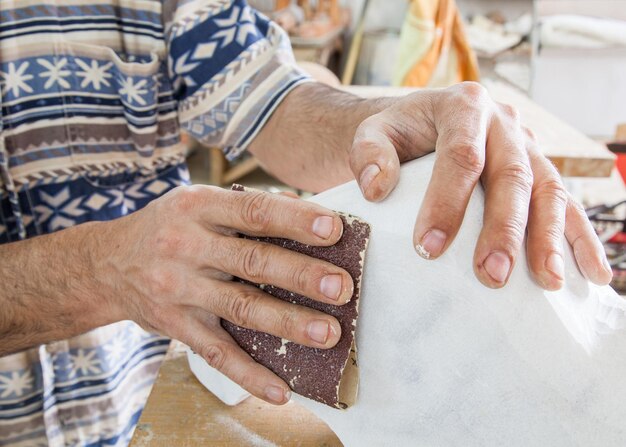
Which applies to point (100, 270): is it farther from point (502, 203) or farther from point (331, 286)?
point (502, 203)

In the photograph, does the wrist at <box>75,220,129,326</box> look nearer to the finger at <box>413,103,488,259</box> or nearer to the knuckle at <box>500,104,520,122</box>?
the finger at <box>413,103,488,259</box>

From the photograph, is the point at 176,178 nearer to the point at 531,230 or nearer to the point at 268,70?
the point at 268,70

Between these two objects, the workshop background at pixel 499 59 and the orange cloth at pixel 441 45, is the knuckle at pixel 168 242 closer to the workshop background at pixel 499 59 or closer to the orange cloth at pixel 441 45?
the workshop background at pixel 499 59

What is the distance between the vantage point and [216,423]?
67 centimetres

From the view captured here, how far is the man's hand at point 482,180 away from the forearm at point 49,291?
0.37 meters

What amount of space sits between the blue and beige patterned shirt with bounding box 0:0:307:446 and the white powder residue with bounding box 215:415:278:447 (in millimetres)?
352

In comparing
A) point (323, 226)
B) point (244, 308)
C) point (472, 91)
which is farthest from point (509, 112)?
point (244, 308)

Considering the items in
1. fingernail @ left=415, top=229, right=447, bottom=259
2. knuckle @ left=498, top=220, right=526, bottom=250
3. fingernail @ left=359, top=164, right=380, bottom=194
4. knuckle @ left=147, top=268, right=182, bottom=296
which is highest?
fingernail @ left=359, top=164, right=380, bottom=194

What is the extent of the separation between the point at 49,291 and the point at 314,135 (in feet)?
1.45

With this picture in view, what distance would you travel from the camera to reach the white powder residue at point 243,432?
636 mm

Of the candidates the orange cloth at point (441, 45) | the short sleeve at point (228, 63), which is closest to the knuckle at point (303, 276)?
the short sleeve at point (228, 63)

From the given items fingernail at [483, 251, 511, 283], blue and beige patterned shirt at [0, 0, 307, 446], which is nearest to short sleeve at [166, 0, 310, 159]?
blue and beige patterned shirt at [0, 0, 307, 446]

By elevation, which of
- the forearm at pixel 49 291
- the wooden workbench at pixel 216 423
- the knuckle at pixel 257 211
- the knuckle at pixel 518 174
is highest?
the knuckle at pixel 518 174

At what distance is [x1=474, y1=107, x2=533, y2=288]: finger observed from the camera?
1.63ft
